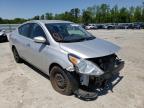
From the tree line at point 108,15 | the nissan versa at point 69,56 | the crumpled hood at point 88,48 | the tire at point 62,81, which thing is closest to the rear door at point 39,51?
the nissan versa at point 69,56

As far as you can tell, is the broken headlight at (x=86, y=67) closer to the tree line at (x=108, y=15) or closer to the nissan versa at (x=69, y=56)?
the nissan versa at (x=69, y=56)

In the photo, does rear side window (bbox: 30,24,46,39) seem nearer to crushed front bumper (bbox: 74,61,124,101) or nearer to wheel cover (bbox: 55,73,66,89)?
wheel cover (bbox: 55,73,66,89)

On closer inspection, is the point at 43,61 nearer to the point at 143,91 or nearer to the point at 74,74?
the point at 74,74

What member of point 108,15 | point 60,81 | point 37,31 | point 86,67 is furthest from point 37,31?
point 108,15

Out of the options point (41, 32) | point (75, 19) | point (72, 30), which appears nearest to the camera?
point (41, 32)

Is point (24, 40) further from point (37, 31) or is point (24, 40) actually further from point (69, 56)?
point (69, 56)

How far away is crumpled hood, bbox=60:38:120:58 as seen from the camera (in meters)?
4.40

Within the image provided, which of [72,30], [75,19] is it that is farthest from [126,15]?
[72,30]

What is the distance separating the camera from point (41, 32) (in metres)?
5.53

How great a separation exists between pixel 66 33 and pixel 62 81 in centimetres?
145

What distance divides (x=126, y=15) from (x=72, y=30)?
240 ft

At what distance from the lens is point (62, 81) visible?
472cm

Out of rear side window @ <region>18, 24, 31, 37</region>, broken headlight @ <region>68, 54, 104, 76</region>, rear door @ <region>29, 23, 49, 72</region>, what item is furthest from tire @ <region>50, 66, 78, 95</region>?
rear side window @ <region>18, 24, 31, 37</region>

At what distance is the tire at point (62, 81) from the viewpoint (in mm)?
4438
